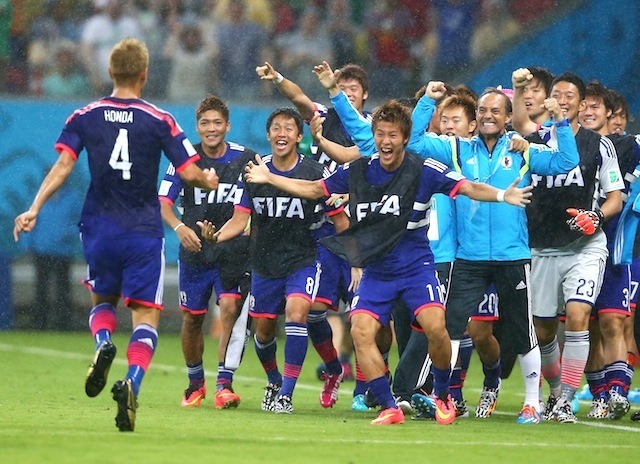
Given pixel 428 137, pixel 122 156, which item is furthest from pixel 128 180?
pixel 428 137

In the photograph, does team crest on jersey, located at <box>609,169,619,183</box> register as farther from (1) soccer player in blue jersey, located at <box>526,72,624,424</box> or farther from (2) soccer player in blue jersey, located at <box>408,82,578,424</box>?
(2) soccer player in blue jersey, located at <box>408,82,578,424</box>

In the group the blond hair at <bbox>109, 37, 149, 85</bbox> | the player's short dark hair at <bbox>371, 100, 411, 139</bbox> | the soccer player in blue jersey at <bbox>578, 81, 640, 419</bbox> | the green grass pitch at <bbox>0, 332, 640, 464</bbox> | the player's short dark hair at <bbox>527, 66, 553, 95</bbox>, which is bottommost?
the green grass pitch at <bbox>0, 332, 640, 464</bbox>

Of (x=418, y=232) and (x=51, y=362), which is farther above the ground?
(x=418, y=232)

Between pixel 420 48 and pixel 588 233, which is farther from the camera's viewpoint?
pixel 420 48

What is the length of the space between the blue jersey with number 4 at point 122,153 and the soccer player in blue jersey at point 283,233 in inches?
83.2

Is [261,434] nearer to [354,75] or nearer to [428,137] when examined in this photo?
[428,137]

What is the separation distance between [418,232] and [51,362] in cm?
669

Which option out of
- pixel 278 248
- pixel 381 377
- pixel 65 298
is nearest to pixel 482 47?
pixel 65 298

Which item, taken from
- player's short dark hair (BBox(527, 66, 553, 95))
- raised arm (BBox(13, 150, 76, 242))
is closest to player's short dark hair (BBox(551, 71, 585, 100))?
player's short dark hair (BBox(527, 66, 553, 95))

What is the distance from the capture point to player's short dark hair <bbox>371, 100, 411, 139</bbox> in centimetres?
895

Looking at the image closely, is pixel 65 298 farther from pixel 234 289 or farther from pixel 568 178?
pixel 568 178

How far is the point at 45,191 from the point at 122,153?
498 mm

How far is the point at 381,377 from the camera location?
893cm

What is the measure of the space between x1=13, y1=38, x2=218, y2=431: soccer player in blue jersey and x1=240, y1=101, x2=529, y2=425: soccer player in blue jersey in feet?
4.05
